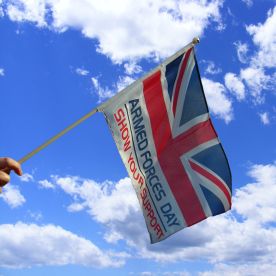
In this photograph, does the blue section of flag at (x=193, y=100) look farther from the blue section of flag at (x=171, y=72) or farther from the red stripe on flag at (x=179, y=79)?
the blue section of flag at (x=171, y=72)

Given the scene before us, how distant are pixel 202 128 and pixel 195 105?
2.28ft

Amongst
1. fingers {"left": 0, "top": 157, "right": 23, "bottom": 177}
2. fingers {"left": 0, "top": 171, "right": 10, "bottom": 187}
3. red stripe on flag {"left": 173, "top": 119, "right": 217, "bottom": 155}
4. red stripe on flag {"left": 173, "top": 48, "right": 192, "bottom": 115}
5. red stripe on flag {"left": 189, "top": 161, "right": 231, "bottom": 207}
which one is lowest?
fingers {"left": 0, "top": 171, "right": 10, "bottom": 187}

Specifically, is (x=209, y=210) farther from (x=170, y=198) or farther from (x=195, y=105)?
(x=195, y=105)

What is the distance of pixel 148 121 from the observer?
537 inches

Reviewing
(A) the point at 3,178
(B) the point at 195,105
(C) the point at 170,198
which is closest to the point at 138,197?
(C) the point at 170,198

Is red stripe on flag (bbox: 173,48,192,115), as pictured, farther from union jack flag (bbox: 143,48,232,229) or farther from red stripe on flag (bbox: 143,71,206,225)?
red stripe on flag (bbox: 143,71,206,225)

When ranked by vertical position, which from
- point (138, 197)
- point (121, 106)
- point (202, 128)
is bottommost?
point (138, 197)

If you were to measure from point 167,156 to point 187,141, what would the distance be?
0.68m

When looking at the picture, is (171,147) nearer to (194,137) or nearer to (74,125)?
(194,137)

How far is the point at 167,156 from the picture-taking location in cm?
1365

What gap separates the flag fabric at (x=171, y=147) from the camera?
43.7ft

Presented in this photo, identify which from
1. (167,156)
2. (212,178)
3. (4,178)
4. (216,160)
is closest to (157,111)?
(167,156)

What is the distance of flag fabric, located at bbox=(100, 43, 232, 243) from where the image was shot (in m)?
13.3

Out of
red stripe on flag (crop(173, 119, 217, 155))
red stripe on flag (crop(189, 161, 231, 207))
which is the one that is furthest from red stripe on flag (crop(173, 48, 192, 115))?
red stripe on flag (crop(189, 161, 231, 207))
